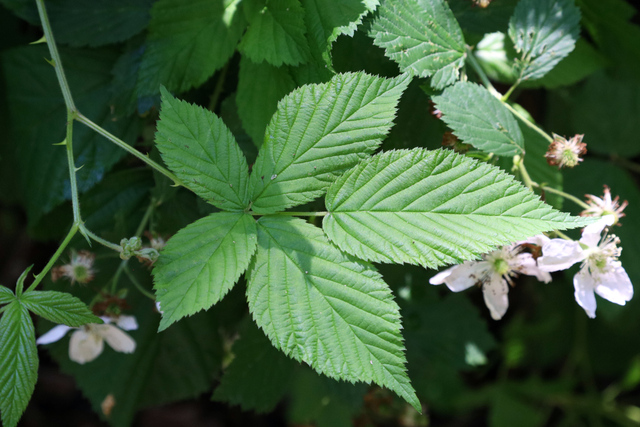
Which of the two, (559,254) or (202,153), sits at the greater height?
(202,153)

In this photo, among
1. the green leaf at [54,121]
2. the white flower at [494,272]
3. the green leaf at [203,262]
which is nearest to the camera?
the green leaf at [203,262]

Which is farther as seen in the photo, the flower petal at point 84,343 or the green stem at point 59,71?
the flower petal at point 84,343

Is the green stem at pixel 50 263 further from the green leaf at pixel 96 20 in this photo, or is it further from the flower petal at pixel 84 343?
the green leaf at pixel 96 20

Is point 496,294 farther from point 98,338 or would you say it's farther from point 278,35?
point 98,338

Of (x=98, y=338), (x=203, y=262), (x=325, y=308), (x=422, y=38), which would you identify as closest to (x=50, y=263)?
→ (x=203, y=262)

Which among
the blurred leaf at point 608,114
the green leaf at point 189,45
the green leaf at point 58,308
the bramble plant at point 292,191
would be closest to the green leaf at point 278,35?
the bramble plant at point 292,191

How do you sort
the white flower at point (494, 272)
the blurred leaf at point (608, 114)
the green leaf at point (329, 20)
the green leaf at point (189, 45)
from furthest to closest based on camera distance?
the blurred leaf at point (608, 114)
the green leaf at point (189, 45)
the white flower at point (494, 272)
the green leaf at point (329, 20)
